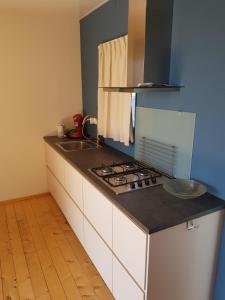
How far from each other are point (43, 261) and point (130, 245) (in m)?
1.17

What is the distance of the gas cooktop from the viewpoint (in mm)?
1682

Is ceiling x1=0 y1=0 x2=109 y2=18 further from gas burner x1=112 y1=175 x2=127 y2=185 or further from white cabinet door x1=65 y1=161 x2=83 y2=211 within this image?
gas burner x1=112 y1=175 x2=127 y2=185

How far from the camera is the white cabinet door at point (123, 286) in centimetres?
142

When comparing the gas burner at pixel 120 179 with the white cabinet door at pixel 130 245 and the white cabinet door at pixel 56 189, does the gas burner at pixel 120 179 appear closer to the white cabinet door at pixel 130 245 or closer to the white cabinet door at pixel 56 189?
the white cabinet door at pixel 130 245

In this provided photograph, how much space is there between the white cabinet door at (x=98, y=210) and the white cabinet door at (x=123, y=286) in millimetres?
169

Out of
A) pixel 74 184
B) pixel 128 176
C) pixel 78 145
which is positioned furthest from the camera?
pixel 78 145

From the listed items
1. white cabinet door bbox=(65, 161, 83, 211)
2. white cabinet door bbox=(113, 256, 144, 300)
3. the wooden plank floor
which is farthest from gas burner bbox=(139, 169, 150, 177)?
the wooden plank floor

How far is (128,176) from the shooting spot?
6.22 feet

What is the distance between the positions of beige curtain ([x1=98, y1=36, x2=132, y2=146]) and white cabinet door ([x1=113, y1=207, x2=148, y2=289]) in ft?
3.39

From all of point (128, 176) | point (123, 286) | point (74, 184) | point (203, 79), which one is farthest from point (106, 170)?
point (203, 79)

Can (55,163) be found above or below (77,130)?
below

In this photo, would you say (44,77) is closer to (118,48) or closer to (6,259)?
(118,48)

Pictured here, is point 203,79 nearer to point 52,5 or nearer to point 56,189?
point 52,5

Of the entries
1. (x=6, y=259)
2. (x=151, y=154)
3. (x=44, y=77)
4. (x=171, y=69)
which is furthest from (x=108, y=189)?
(x=44, y=77)
